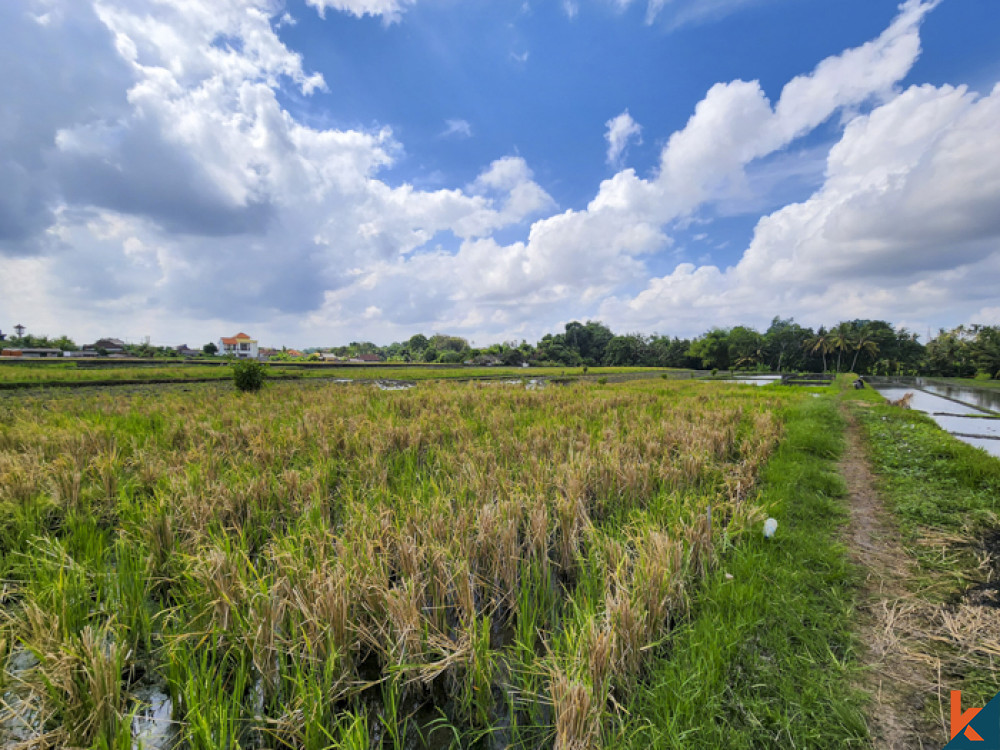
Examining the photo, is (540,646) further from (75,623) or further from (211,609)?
(75,623)

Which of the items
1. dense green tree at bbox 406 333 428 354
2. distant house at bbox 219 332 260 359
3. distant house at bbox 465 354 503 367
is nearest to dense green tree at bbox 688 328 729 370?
distant house at bbox 465 354 503 367

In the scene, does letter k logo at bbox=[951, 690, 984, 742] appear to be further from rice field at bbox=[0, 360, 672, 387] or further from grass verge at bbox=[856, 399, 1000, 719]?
rice field at bbox=[0, 360, 672, 387]

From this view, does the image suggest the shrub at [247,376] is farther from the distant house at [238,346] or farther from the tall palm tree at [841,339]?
the distant house at [238,346]

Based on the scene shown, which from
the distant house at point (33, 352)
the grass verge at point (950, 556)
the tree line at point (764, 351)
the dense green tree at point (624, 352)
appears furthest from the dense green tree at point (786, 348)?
the distant house at point (33, 352)

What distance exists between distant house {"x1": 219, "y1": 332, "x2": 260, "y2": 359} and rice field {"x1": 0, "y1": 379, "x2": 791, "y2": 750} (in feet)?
333

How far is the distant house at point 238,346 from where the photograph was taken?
3578 inches

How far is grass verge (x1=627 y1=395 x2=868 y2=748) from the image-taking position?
1825mm

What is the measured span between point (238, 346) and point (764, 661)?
4457 inches

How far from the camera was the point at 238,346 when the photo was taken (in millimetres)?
92250

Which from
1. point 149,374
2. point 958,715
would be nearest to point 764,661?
point 958,715

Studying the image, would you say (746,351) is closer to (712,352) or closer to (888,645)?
(712,352)

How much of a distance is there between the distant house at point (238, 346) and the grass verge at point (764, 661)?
107 meters

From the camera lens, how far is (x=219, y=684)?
213 cm

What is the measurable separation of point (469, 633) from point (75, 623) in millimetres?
2763
